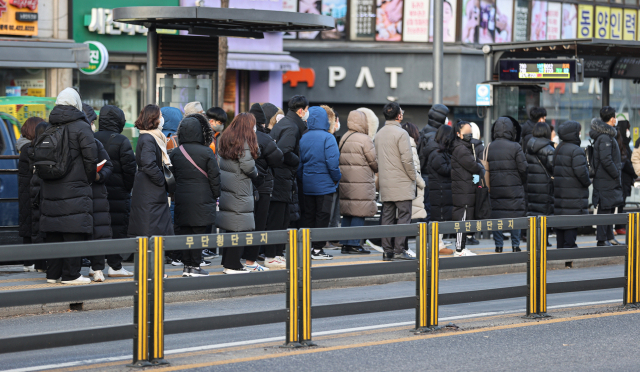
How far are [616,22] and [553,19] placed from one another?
2940 mm

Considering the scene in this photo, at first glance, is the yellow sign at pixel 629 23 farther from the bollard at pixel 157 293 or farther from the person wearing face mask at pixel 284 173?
the bollard at pixel 157 293

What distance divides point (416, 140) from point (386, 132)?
1625mm

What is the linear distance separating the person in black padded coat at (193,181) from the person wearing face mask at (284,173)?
124cm

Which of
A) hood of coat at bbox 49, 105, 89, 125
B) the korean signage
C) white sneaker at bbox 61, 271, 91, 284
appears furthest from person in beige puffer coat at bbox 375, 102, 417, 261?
the korean signage

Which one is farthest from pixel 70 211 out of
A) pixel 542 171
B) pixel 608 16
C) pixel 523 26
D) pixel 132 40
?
pixel 608 16

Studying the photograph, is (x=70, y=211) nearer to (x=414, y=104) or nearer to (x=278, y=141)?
(x=278, y=141)

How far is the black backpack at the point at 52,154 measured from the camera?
866 centimetres

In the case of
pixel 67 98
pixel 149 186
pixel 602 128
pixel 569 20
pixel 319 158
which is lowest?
pixel 149 186

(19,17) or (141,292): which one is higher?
(19,17)

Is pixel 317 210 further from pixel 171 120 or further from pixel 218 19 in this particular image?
pixel 218 19

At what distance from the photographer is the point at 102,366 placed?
6316 millimetres

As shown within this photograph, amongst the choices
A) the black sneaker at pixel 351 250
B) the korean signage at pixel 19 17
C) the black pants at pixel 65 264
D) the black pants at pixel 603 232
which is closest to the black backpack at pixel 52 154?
the black pants at pixel 65 264

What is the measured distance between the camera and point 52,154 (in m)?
8.70

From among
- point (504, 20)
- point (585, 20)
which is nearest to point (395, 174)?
point (504, 20)
